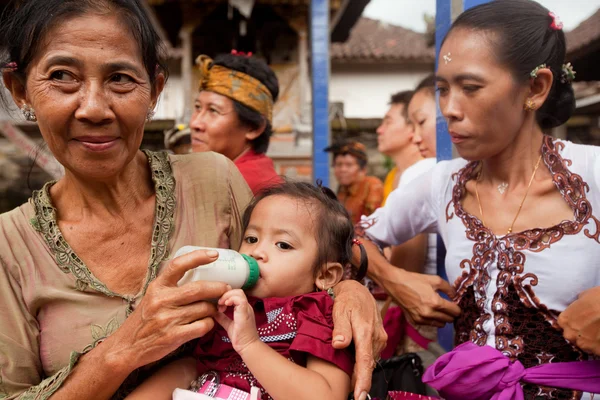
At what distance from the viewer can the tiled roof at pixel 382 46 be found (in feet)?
72.4

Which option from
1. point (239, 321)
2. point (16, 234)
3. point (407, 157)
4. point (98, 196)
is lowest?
point (239, 321)

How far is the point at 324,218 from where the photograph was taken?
207 cm

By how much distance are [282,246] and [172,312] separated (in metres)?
0.50

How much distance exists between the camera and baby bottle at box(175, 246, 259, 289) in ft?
5.24

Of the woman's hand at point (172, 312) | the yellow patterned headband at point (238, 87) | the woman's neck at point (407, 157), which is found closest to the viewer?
the woman's hand at point (172, 312)

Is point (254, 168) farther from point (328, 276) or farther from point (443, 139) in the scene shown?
point (328, 276)

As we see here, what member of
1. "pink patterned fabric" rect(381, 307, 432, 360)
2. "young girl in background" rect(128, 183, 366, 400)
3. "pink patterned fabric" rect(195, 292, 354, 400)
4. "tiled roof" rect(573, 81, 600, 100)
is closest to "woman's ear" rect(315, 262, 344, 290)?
"young girl in background" rect(128, 183, 366, 400)

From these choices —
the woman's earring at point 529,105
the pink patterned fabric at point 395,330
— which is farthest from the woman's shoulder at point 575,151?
the pink patterned fabric at point 395,330

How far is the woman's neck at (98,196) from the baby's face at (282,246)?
0.45m

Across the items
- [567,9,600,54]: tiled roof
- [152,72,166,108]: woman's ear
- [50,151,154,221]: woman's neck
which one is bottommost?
[50,151,154,221]: woman's neck

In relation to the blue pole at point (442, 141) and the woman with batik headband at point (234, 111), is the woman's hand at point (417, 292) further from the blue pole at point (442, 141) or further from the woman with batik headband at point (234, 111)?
the woman with batik headband at point (234, 111)

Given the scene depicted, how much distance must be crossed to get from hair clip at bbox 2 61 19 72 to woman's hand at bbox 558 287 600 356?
196cm

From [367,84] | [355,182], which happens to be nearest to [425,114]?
[355,182]

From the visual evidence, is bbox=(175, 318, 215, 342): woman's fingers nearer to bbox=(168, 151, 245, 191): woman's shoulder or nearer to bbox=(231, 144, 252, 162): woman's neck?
bbox=(168, 151, 245, 191): woman's shoulder
